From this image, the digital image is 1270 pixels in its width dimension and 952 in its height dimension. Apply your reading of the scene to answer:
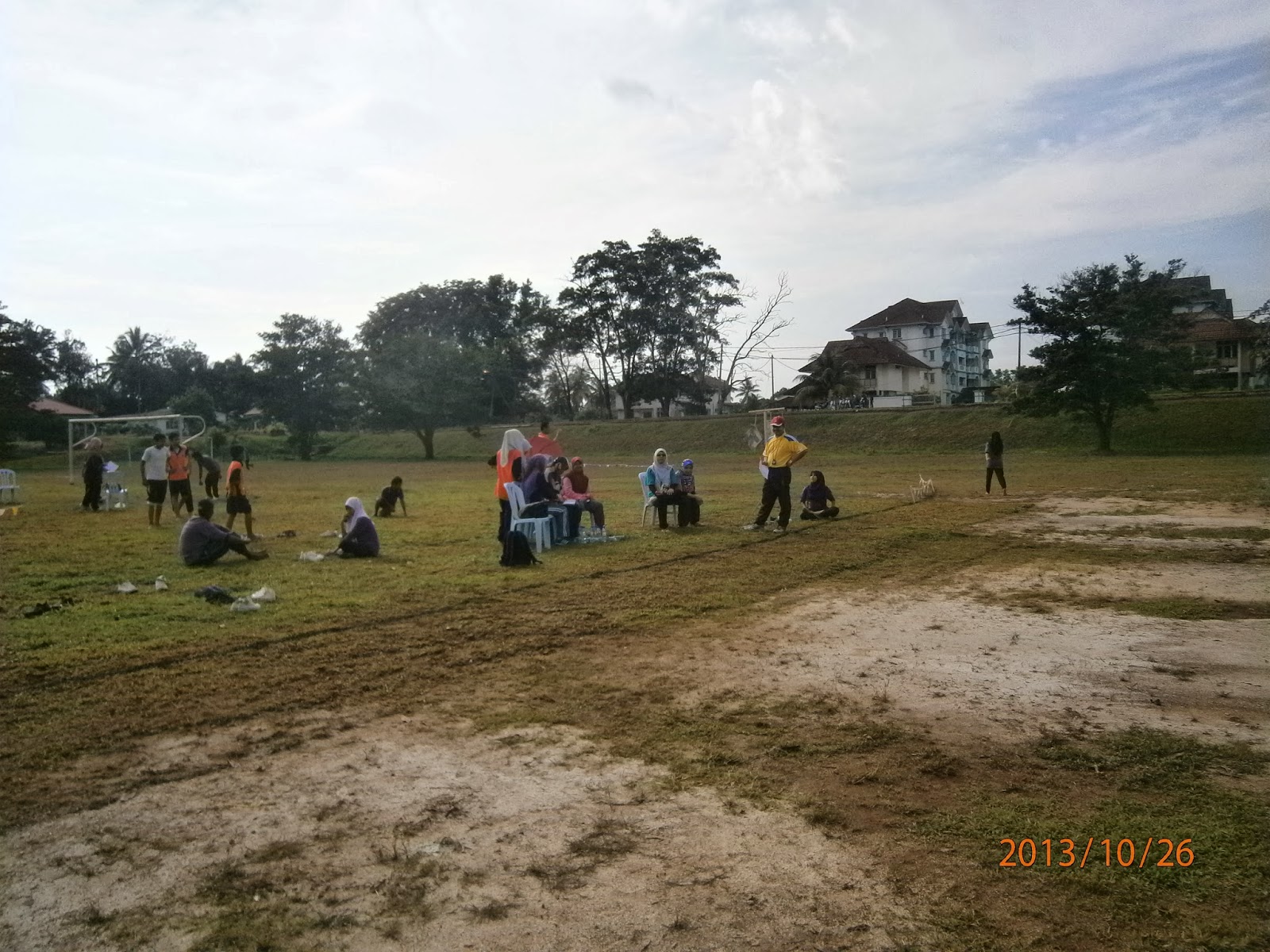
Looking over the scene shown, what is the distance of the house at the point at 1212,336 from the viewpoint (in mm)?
37688

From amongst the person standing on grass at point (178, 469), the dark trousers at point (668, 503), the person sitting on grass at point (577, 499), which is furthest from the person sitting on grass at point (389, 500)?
the dark trousers at point (668, 503)

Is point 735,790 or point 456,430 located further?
point 456,430

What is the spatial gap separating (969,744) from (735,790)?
4.64 feet

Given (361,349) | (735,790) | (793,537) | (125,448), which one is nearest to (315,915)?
(735,790)

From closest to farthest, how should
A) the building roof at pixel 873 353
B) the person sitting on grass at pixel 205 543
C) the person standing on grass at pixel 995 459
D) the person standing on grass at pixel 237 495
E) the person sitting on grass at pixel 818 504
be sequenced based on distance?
the person sitting on grass at pixel 205 543 < the person standing on grass at pixel 237 495 < the person sitting on grass at pixel 818 504 < the person standing on grass at pixel 995 459 < the building roof at pixel 873 353

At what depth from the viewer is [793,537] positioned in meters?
13.7

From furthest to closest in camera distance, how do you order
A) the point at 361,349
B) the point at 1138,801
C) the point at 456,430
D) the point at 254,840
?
the point at 456,430 → the point at 361,349 → the point at 1138,801 → the point at 254,840

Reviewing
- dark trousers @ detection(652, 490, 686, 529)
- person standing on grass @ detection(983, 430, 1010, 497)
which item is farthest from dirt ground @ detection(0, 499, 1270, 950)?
person standing on grass @ detection(983, 430, 1010, 497)

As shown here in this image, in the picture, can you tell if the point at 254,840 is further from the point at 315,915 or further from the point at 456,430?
the point at 456,430

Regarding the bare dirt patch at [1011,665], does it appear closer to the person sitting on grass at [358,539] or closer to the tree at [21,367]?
the person sitting on grass at [358,539]

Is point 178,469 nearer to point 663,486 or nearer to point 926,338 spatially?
point 663,486

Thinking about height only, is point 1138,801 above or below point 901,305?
below
